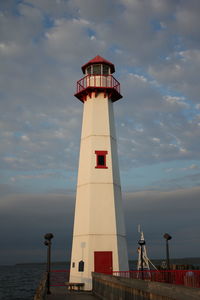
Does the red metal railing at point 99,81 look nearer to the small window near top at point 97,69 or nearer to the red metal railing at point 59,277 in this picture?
the small window near top at point 97,69

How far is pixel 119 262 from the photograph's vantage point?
22.6m

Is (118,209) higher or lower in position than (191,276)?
higher

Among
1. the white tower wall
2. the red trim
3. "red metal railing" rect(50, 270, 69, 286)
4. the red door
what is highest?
the red trim

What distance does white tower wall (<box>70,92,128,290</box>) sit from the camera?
22641 millimetres

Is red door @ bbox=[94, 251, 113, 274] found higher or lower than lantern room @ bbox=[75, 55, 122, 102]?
lower

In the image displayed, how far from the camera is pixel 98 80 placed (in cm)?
2686

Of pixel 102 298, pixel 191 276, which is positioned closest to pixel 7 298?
pixel 102 298

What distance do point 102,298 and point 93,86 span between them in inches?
596

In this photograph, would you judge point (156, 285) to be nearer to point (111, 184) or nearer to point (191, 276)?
point (191, 276)

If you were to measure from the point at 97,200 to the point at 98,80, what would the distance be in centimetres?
959

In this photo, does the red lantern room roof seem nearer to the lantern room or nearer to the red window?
the lantern room

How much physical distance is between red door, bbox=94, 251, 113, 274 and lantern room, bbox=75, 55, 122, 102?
11848 mm

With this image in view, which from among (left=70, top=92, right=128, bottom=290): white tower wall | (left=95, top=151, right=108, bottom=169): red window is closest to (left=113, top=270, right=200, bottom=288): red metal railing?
(left=70, top=92, right=128, bottom=290): white tower wall

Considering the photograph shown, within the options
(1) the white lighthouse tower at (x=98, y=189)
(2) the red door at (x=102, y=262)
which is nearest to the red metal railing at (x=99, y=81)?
(1) the white lighthouse tower at (x=98, y=189)
